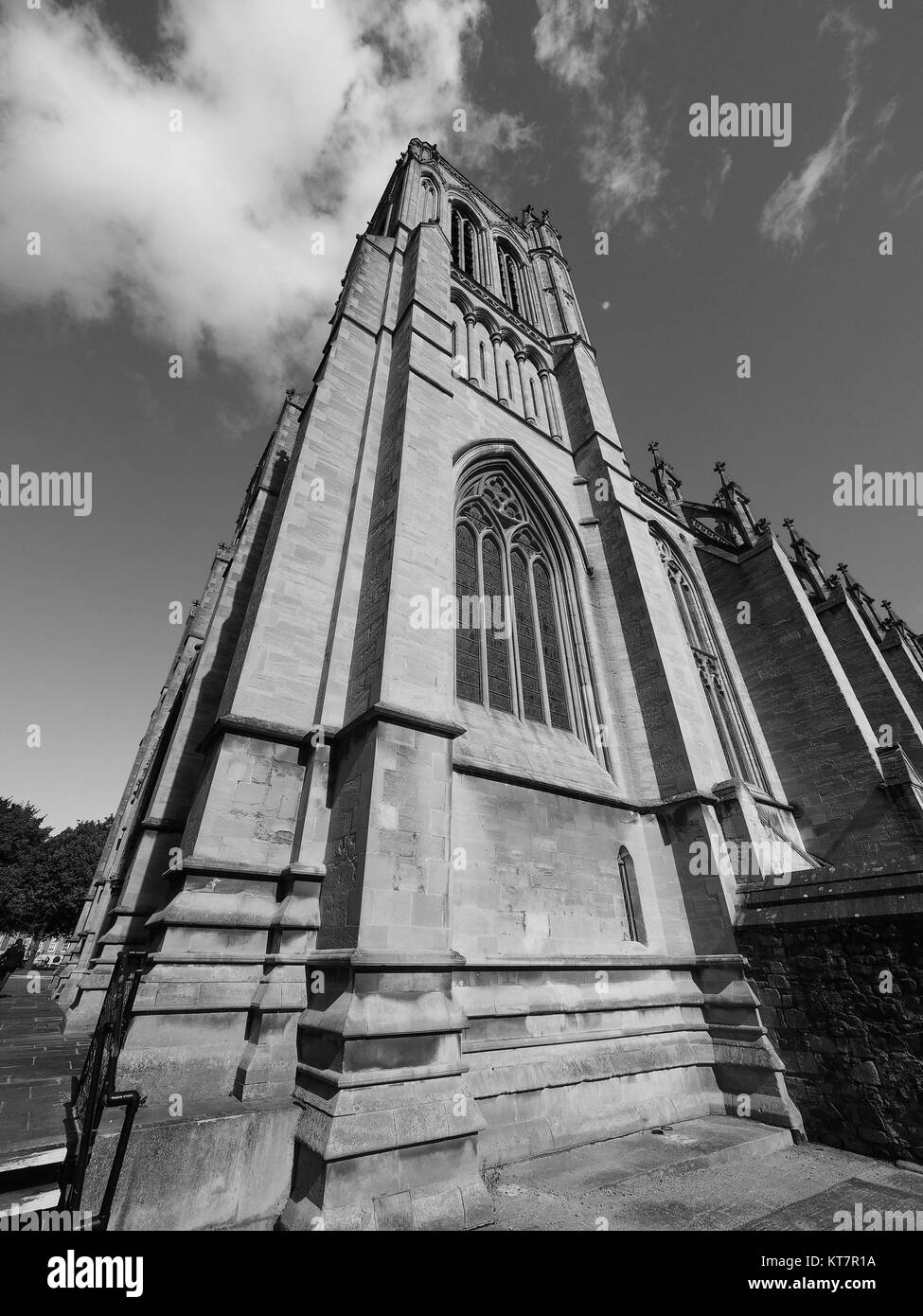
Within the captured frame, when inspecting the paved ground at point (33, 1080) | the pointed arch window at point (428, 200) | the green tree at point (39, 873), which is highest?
the pointed arch window at point (428, 200)

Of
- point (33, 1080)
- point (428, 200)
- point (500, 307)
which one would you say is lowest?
point (33, 1080)

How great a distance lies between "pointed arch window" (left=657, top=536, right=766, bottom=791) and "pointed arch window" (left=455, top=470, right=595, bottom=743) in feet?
16.0

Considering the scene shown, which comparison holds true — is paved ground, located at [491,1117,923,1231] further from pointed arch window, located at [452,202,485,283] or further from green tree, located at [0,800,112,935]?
green tree, located at [0,800,112,935]

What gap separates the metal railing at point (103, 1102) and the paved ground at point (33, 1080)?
25 cm

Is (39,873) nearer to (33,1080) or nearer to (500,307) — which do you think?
(33,1080)

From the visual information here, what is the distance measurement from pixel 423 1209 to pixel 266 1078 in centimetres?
159

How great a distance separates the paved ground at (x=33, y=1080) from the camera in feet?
15.9

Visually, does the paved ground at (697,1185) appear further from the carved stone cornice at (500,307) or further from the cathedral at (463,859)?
the carved stone cornice at (500,307)

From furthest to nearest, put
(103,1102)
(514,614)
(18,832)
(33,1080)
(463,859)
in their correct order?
1. (18,832)
2. (514,614)
3. (33,1080)
4. (463,859)
5. (103,1102)

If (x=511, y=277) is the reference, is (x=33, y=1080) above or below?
below

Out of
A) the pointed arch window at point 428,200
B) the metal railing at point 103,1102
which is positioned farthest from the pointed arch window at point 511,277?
the metal railing at point 103,1102

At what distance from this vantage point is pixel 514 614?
34.2 feet

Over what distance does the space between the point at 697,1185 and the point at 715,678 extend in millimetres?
11441

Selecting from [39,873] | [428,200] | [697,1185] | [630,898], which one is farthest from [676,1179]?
[39,873]
